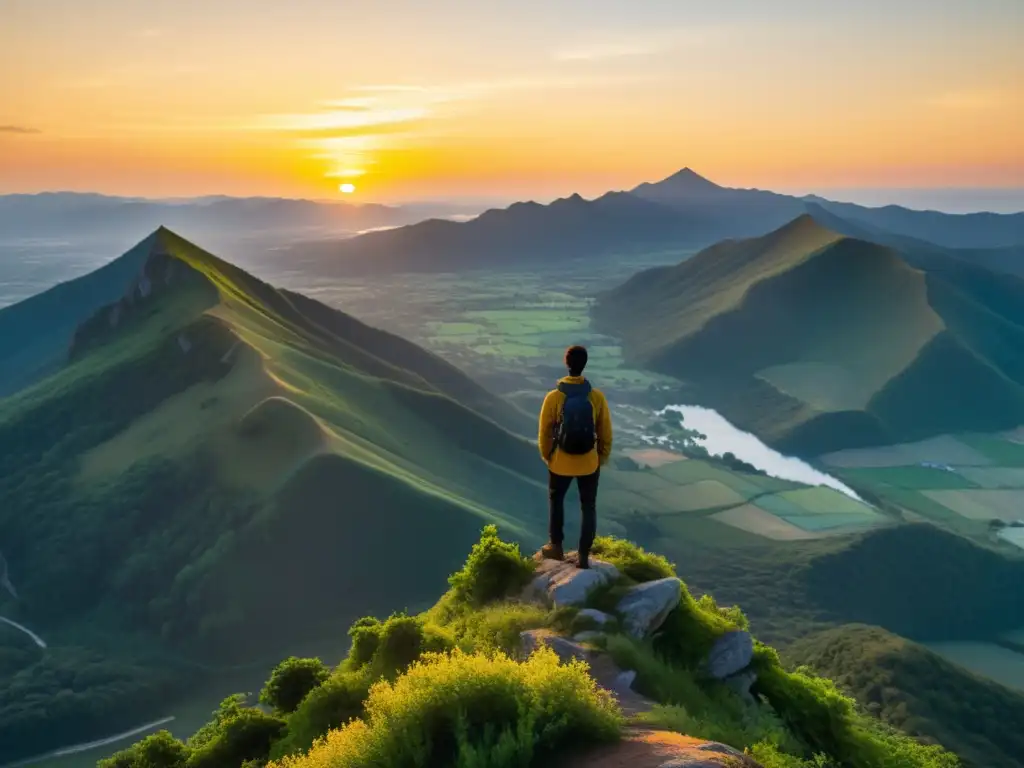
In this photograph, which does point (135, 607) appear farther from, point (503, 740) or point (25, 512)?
point (503, 740)

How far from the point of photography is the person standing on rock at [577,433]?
17109 millimetres

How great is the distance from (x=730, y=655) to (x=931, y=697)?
216ft

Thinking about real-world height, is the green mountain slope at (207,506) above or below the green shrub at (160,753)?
below

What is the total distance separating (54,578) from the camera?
299 feet

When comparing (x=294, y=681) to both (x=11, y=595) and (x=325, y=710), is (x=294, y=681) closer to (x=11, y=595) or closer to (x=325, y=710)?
(x=325, y=710)

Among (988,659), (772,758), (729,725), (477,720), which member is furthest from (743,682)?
(988,659)

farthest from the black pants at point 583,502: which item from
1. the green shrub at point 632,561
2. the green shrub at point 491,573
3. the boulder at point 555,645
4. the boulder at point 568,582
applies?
the boulder at point 555,645

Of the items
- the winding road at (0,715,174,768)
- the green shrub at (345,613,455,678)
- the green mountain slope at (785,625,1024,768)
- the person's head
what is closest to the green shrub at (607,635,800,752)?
the green shrub at (345,613,455,678)

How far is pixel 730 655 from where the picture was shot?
1752 cm

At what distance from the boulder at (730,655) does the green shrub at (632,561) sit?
85.2 inches

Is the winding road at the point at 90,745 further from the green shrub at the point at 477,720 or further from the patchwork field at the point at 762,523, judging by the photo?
the patchwork field at the point at 762,523

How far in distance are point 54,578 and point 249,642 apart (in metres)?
29.6

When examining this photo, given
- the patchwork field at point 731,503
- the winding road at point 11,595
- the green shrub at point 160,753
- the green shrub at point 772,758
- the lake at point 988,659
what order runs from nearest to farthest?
the green shrub at point 772,758, the green shrub at point 160,753, the winding road at point 11,595, the lake at point 988,659, the patchwork field at point 731,503

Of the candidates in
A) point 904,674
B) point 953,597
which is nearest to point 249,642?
point 904,674
